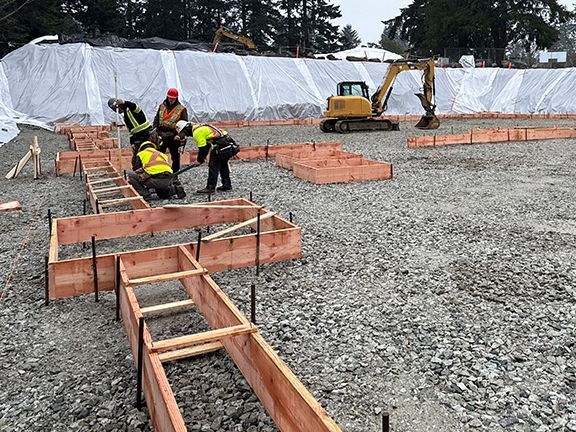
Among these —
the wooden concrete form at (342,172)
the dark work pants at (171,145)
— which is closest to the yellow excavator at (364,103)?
the wooden concrete form at (342,172)

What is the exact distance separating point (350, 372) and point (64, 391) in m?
1.66

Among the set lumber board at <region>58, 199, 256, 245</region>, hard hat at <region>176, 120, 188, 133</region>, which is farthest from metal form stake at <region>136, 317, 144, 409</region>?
hard hat at <region>176, 120, 188, 133</region>

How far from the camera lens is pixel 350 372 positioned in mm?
3047

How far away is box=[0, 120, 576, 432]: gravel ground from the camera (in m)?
2.72

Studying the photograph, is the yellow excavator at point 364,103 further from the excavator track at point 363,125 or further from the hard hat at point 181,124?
the hard hat at point 181,124

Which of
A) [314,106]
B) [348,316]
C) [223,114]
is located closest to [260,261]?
[348,316]

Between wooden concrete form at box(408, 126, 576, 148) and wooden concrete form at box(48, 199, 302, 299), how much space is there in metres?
9.07

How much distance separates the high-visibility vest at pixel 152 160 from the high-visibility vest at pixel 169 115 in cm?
128

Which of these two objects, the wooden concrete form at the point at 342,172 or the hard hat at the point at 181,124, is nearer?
the hard hat at the point at 181,124

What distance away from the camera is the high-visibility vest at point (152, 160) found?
726 centimetres

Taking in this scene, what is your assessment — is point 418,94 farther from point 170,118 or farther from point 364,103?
point 170,118

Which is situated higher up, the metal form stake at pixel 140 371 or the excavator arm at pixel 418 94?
the excavator arm at pixel 418 94

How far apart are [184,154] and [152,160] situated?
360 centimetres

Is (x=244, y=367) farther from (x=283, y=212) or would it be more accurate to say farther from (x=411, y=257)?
(x=283, y=212)
